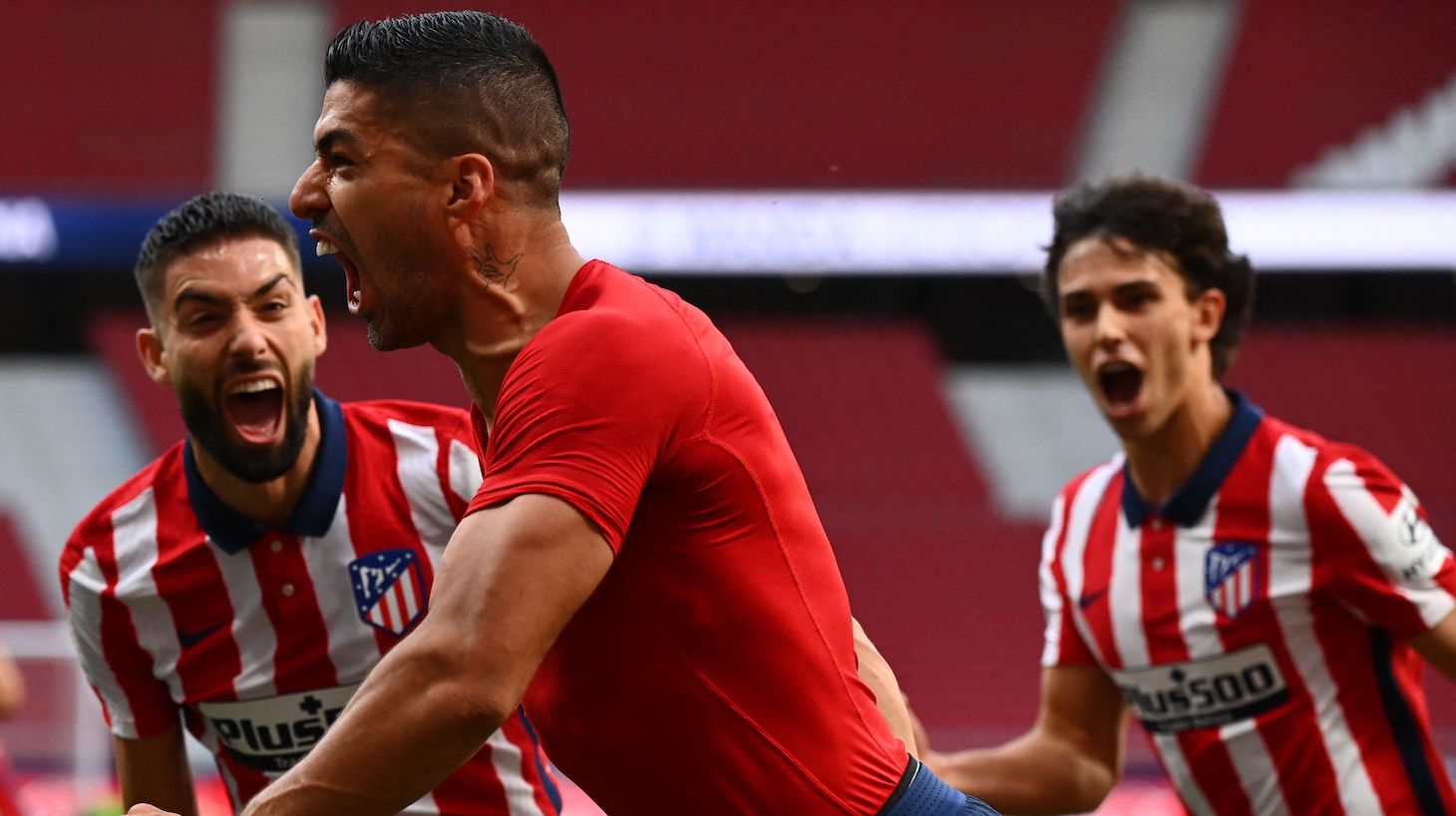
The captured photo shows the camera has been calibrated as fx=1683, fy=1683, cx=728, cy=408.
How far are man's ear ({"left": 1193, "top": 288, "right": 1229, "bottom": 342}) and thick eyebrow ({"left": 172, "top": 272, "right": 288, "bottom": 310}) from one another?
1.81 meters

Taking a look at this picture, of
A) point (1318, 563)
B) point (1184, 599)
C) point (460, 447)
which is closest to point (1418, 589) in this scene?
point (1318, 563)

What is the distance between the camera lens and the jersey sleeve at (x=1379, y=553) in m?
2.96

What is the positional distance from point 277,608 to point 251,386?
1.27ft

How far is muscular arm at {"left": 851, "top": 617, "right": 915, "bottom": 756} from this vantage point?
6.66 feet

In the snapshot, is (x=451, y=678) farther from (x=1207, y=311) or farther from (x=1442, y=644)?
(x=1207, y=311)

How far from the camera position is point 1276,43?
627 inches

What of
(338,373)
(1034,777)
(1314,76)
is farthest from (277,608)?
(1314,76)

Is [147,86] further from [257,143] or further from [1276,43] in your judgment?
[1276,43]

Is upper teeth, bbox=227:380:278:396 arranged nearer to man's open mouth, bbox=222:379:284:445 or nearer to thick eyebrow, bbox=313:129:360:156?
man's open mouth, bbox=222:379:284:445

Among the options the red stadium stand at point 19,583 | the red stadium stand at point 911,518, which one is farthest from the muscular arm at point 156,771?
the red stadium stand at point 19,583

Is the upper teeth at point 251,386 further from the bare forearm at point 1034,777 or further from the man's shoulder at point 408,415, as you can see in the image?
the bare forearm at point 1034,777

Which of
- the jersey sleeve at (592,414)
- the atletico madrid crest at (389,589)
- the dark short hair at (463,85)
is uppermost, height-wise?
the dark short hair at (463,85)

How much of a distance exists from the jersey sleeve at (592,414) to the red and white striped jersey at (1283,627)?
5.84ft

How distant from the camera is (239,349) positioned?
2936 mm
